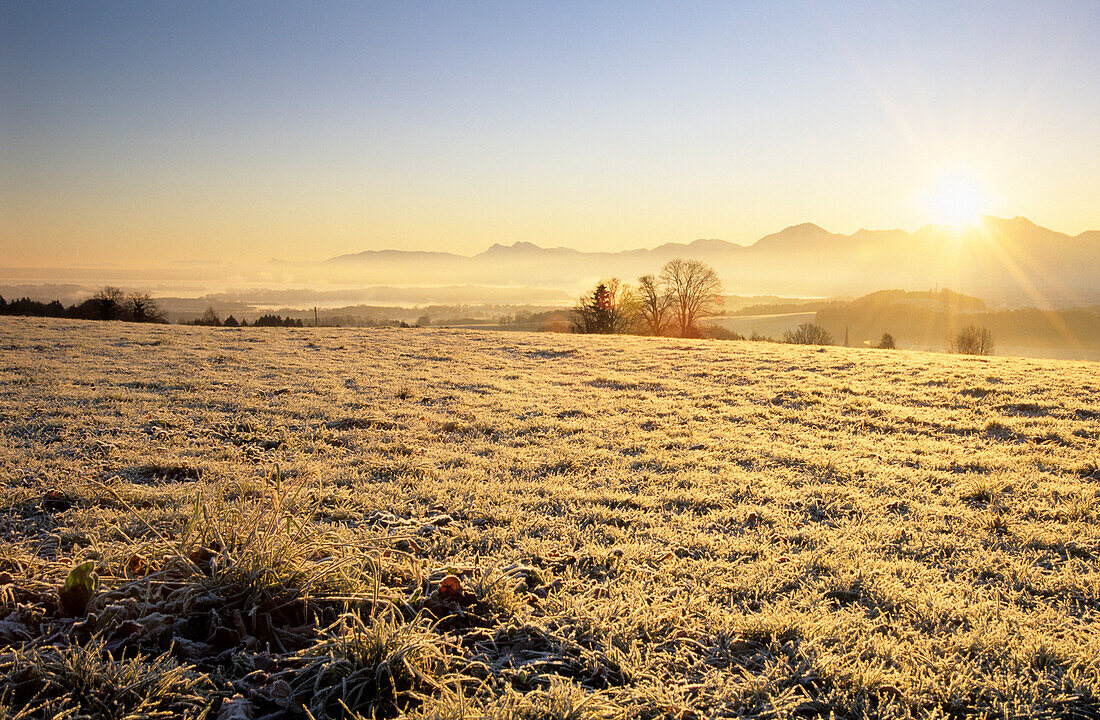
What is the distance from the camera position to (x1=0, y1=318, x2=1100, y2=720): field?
2.52m

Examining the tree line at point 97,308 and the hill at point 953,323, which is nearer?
the tree line at point 97,308

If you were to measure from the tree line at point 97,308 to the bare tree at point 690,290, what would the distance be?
50.8 metres

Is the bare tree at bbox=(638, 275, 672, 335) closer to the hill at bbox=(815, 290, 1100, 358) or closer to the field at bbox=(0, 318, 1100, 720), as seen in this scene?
the field at bbox=(0, 318, 1100, 720)

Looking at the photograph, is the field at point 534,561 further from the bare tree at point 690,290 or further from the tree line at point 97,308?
the bare tree at point 690,290

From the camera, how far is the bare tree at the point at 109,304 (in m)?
35.3

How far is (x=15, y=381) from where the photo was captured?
997 cm

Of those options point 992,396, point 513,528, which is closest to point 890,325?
point 992,396

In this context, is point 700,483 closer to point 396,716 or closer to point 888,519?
point 888,519

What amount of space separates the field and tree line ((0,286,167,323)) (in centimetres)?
3251

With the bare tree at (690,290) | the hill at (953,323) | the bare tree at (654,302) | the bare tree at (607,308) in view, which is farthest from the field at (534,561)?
the hill at (953,323)

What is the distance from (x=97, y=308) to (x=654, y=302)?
52.1m

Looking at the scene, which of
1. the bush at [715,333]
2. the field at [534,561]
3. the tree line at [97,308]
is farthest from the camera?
the bush at [715,333]

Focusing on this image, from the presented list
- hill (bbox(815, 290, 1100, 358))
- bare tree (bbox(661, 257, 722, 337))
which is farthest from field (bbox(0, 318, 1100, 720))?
hill (bbox(815, 290, 1100, 358))

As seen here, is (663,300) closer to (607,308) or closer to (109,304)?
(607,308)
